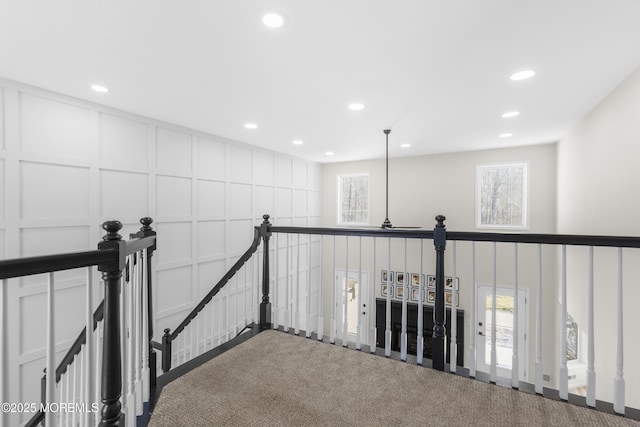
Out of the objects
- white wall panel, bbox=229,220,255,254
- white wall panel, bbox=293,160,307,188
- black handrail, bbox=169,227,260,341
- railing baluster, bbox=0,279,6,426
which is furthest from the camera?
white wall panel, bbox=293,160,307,188

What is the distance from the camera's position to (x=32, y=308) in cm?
279

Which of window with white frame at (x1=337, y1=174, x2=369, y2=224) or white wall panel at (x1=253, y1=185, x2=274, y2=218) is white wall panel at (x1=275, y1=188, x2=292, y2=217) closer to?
white wall panel at (x1=253, y1=185, x2=274, y2=218)

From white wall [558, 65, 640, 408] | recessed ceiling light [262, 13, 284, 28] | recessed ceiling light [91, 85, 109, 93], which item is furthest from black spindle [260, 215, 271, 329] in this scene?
white wall [558, 65, 640, 408]

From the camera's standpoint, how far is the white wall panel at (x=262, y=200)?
18.3 feet

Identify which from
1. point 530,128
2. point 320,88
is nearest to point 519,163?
A: point 530,128

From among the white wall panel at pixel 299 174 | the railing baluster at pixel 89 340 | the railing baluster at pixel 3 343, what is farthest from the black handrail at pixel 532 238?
the white wall panel at pixel 299 174

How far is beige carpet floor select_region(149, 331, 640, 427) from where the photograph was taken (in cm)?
160

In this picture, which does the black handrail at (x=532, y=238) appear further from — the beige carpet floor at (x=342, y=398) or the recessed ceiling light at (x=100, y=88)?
the recessed ceiling light at (x=100, y=88)

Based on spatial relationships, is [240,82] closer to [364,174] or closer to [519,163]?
[364,174]

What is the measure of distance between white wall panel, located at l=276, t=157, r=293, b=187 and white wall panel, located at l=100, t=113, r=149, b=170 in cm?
273

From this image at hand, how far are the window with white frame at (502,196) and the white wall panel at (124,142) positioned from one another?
5959 mm

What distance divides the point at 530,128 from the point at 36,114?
6097 millimetres

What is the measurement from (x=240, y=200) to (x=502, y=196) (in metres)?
5.13

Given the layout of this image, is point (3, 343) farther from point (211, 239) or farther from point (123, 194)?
point (211, 239)
